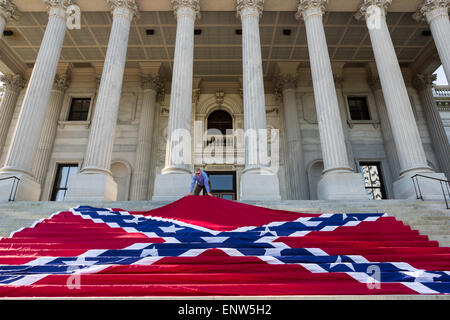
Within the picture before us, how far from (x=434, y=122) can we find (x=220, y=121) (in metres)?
15.7

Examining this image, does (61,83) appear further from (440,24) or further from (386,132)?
(440,24)

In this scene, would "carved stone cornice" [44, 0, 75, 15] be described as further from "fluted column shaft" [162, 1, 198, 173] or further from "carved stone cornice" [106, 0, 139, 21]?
"fluted column shaft" [162, 1, 198, 173]

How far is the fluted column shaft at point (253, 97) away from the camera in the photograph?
13.0m

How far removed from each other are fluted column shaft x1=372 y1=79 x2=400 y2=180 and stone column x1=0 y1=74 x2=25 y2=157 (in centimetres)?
2696

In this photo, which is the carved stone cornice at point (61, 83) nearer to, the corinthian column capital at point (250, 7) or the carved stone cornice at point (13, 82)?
the carved stone cornice at point (13, 82)

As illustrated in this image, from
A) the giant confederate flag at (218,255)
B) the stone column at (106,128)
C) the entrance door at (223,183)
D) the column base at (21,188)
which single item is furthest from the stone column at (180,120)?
the entrance door at (223,183)

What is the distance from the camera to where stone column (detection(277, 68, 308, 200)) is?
776 inches

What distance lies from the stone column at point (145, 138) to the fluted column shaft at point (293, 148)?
987 cm

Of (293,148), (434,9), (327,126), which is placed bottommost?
(327,126)

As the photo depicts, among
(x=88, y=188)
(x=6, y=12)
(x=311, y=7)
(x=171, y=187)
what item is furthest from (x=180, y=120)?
(x=6, y=12)

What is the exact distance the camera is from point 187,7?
→ 15.9m

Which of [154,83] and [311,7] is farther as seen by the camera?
[154,83]

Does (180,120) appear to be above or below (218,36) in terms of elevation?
below
